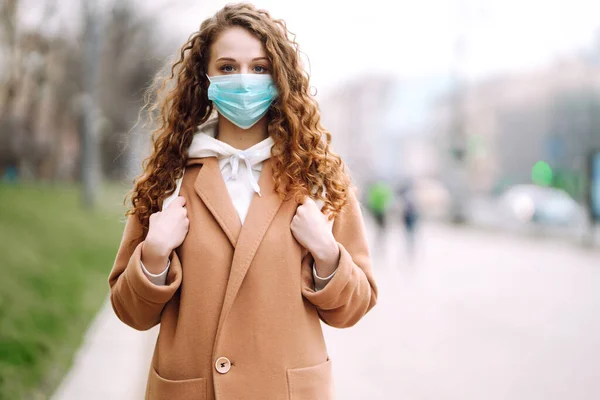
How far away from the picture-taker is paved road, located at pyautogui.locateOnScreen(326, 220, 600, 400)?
536 centimetres

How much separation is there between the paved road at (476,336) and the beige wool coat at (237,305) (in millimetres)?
3282

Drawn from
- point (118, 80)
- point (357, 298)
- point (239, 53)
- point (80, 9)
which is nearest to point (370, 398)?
point (357, 298)

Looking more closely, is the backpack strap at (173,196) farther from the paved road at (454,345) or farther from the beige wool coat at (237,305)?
the paved road at (454,345)

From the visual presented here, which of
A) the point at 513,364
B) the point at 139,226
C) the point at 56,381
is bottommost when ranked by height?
the point at 513,364

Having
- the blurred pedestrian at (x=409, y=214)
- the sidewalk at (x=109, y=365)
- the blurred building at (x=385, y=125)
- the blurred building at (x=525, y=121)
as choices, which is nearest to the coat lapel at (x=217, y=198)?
the sidewalk at (x=109, y=365)

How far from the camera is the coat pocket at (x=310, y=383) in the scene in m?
1.95

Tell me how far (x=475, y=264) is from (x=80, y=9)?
43.2 feet

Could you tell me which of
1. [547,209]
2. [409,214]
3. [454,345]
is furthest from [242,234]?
[547,209]

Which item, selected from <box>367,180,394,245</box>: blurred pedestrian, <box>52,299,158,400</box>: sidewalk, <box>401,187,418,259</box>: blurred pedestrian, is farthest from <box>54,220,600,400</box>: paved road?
<box>367,180,394,245</box>: blurred pedestrian

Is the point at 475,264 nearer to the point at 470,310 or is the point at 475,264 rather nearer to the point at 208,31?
the point at 470,310

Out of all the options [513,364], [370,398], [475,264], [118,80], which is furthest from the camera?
[118,80]

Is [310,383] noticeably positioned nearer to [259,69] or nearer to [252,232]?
[252,232]

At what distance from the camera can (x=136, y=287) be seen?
1.92 metres

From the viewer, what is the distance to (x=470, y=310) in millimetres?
8555
